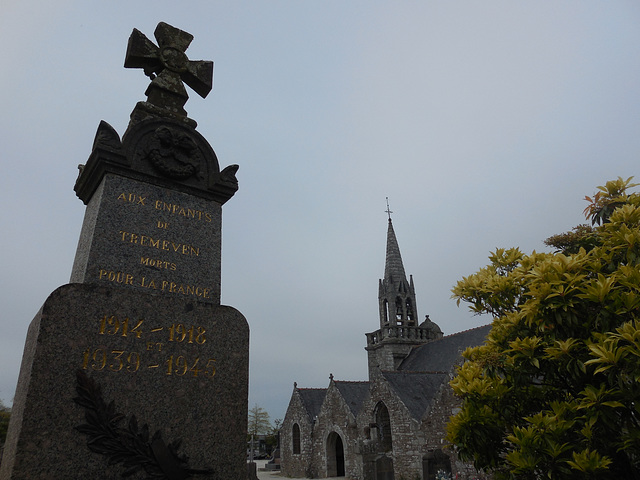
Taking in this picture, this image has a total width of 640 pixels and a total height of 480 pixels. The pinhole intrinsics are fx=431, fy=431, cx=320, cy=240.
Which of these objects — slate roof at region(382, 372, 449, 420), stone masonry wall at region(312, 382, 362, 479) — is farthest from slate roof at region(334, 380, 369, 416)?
slate roof at region(382, 372, 449, 420)

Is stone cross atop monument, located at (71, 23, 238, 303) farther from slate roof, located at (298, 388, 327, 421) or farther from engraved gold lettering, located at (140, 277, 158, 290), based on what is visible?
slate roof, located at (298, 388, 327, 421)

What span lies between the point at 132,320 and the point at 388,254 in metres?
40.1

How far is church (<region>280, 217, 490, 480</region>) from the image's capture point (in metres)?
20.0

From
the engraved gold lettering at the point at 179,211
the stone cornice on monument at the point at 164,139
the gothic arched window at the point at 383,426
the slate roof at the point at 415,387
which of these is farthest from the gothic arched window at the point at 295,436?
the stone cornice on monument at the point at 164,139

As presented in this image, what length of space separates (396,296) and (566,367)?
3580 centimetres

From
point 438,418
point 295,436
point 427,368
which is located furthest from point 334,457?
point 438,418

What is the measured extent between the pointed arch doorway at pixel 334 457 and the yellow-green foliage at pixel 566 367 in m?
23.8

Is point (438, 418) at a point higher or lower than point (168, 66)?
lower

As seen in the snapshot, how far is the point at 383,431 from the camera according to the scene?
23.0 m

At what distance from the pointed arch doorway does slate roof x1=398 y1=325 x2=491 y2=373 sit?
683cm

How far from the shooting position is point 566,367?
442 cm

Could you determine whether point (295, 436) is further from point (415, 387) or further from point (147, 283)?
point (147, 283)

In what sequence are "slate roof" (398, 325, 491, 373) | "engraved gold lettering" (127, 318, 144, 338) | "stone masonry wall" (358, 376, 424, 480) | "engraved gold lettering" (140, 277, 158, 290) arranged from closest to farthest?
"engraved gold lettering" (127, 318, 144, 338) → "engraved gold lettering" (140, 277, 158, 290) → "stone masonry wall" (358, 376, 424, 480) → "slate roof" (398, 325, 491, 373)

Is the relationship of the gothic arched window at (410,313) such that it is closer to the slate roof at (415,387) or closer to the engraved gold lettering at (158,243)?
the slate roof at (415,387)
